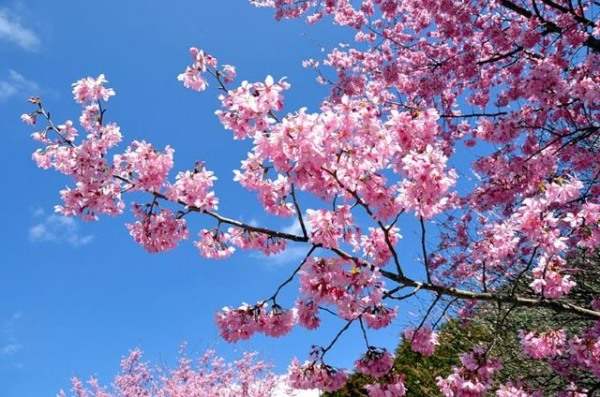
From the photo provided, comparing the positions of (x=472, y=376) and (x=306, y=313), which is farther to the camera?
(x=472, y=376)

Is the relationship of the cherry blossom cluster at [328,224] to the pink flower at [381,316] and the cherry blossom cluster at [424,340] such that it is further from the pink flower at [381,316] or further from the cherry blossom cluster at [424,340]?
the cherry blossom cluster at [424,340]

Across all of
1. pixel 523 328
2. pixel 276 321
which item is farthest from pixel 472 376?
pixel 523 328

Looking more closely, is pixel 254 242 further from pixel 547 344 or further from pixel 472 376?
pixel 547 344

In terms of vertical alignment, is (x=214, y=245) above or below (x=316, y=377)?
above

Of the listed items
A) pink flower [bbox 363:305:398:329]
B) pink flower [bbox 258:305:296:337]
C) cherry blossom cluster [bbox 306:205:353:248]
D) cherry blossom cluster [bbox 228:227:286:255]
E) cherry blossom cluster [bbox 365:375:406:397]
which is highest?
cherry blossom cluster [bbox 228:227:286:255]

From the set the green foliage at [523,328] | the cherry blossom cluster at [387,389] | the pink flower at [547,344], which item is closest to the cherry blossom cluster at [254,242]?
the cherry blossom cluster at [387,389]

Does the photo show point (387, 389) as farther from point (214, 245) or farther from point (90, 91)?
point (90, 91)

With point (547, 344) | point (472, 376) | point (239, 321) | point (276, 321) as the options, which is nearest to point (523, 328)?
point (547, 344)

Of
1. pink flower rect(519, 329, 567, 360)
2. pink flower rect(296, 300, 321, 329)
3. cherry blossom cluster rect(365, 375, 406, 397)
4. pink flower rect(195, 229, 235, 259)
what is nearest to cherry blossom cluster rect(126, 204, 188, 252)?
pink flower rect(195, 229, 235, 259)

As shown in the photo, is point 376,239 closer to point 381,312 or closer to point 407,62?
point 381,312

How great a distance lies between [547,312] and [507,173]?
164 inches

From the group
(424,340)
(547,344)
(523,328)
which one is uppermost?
(523,328)

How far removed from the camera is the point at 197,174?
16.9 ft

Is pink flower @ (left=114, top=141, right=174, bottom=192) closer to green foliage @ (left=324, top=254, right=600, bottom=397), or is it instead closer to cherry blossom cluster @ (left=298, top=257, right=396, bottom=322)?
cherry blossom cluster @ (left=298, top=257, right=396, bottom=322)
